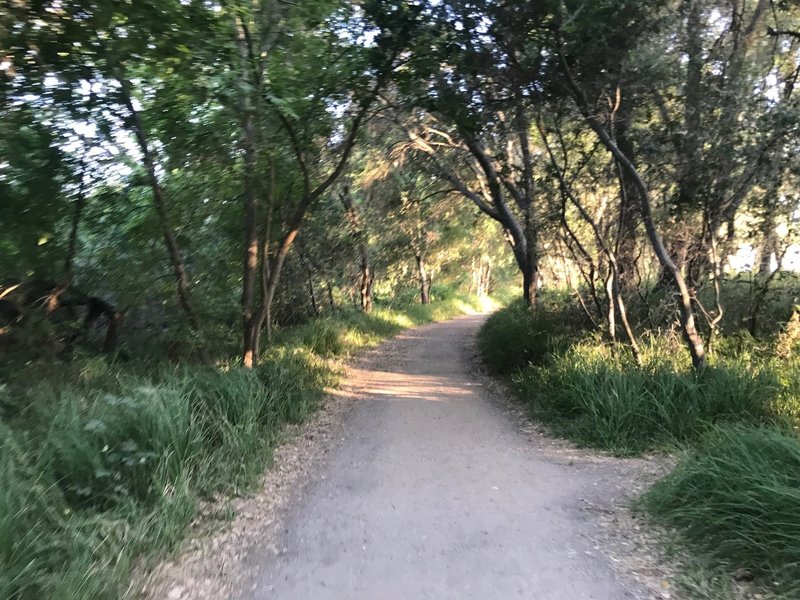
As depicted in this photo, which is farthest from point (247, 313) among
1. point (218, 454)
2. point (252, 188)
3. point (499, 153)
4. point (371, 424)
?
point (499, 153)

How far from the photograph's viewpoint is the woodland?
469cm

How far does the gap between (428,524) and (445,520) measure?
159mm

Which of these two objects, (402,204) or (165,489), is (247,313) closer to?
(165,489)

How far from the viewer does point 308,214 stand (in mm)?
12852

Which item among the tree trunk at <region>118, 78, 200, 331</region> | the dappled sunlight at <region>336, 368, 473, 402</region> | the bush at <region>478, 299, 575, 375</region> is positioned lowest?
the dappled sunlight at <region>336, 368, 473, 402</region>

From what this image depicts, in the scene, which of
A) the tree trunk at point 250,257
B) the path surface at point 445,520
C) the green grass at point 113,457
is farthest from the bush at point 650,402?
the tree trunk at point 250,257

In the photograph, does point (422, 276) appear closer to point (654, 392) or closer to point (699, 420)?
point (654, 392)

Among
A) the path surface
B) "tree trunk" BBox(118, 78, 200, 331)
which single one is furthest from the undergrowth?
"tree trunk" BBox(118, 78, 200, 331)

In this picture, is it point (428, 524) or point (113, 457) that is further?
point (113, 457)

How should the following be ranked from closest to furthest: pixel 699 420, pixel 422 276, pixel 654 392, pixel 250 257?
pixel 699 420, pixel 654 392, pixel 250 257, pixel 422 276

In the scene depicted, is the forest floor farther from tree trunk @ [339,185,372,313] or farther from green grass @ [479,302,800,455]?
tree trunk @ [339,185,372,313]

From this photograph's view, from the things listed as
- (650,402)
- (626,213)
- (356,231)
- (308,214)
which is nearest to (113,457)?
(650,402)

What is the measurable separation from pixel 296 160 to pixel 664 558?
28.8 ft

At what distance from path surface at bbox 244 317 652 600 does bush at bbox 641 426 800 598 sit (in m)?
0.66
